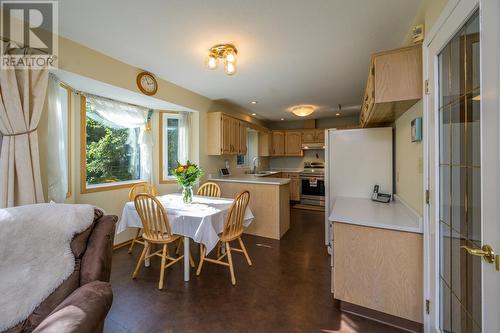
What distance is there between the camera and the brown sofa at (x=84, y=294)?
2.91ft

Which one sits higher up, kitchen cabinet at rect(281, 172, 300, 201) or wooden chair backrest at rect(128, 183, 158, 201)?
wooden chair backrest at rect(128, 183, 158, 201)

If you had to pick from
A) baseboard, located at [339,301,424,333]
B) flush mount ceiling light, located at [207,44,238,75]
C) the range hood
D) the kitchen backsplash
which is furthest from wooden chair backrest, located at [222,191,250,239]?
the kitchen backsplash

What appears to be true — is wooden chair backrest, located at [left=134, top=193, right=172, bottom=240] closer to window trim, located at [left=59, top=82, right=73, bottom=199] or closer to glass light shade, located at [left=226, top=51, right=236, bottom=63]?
window trim, located at [left=59, top=82, right=73, bottom=199]

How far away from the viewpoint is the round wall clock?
275 cm

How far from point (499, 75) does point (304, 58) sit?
1983 mm

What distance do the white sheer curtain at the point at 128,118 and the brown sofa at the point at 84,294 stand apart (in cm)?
218

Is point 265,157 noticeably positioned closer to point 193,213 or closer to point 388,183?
point 388,183

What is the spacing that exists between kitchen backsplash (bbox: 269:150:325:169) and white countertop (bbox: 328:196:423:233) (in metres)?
4.10

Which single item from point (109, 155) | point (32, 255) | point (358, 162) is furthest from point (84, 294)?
point (358, 162)

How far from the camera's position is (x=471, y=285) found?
0.99m

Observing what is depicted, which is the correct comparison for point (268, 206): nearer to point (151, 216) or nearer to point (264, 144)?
point (151, 216)

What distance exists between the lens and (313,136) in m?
6.07

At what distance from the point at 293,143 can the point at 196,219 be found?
15.5 ft

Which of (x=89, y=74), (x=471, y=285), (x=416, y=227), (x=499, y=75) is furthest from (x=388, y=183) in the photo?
(x=89, y=74)
